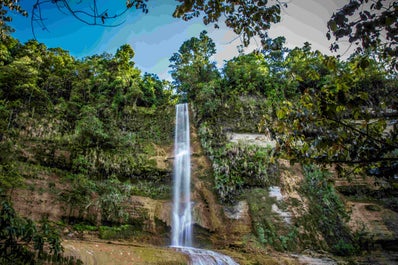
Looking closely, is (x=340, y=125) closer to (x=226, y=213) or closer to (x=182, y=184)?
(x=226, y=213)

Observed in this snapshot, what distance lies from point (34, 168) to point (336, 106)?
44.1ft

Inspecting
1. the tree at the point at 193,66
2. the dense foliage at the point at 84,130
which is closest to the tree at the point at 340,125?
the dense foliage at the point at 84,130

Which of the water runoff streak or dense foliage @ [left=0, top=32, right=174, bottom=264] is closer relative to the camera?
the water runoff streak

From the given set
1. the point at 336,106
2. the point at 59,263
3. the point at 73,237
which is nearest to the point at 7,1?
the point at 336,106

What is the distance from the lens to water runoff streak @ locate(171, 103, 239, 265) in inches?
358

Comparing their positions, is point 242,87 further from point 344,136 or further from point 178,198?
point 344,136

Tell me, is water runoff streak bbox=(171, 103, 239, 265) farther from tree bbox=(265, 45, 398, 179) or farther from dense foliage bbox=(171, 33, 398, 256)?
tree bbox=(265, 45, 398, 179)

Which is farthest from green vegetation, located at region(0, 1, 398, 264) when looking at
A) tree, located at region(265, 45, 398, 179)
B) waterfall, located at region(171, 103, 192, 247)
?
waterfall, located at region(171, 103, 192, 247)

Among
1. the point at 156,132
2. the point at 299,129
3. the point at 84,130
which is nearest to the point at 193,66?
the point at 156,132

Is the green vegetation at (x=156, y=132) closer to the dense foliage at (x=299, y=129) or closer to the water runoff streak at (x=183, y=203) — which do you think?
the dense foliage at (x=299, y=129)

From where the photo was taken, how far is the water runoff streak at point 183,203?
9.09m

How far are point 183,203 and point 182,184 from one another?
137 cm

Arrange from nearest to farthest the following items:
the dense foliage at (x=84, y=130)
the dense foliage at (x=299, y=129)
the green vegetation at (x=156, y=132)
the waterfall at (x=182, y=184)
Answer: the dense foliage at (x=299, y=129)
the green vegetation at (x=156, y=132)
the dense foliage at (x=84, y=130)
the waterfall at (x=182, y=184)

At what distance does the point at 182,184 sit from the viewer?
15.1m
